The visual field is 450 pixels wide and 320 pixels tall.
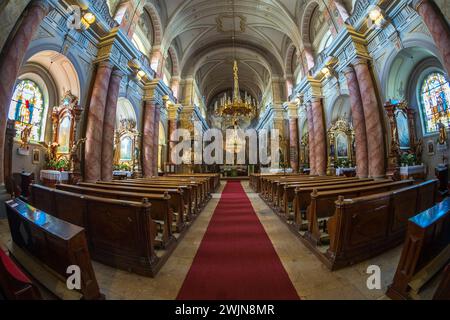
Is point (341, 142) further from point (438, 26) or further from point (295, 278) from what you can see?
point (295, 278)

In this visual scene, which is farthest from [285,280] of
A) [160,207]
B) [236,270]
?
[160,207]

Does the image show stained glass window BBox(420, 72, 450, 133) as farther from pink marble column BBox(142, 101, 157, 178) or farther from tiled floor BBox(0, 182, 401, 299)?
pink marble column BBox(142, 101, 157, 178)

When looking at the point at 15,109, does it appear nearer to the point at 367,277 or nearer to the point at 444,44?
the point at 367,277

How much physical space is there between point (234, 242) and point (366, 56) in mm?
9136

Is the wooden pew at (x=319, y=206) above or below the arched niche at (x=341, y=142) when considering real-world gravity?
below

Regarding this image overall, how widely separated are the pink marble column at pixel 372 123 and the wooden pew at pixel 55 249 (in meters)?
8.55

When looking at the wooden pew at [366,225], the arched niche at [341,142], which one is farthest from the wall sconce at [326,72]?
the wooden pew at [366,225]

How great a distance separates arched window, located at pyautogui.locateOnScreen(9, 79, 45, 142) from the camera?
689cm

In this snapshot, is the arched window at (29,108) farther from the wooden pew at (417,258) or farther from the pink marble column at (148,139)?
the wooden pew at (417,258)

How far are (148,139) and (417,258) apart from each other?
39.1 ft

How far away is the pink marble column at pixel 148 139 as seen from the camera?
37.7ft

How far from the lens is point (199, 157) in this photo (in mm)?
18734

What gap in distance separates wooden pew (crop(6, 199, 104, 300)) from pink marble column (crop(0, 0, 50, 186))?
3.45 m

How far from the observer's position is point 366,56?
795 centimetres
